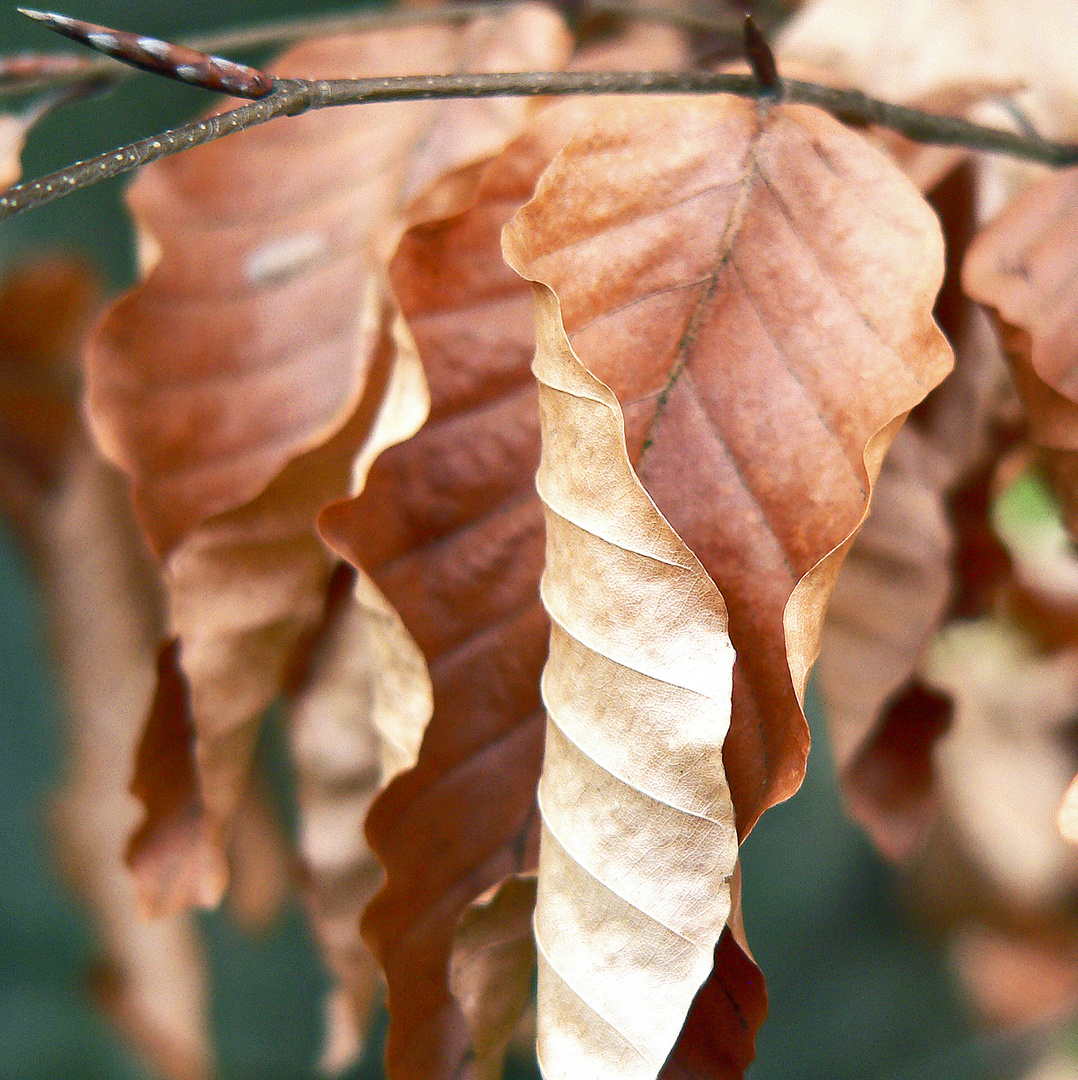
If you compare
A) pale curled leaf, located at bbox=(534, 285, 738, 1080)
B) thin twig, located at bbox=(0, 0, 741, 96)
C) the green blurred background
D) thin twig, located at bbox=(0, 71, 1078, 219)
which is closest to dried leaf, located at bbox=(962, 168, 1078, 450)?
thin twig, located at bbox=(0, 71, 1078, 219)

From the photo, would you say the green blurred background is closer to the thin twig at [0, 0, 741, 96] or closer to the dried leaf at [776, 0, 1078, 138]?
the thin twig at [0, 0, 741, 96]

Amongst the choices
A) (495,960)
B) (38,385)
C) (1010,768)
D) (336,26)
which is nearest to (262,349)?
(336,26)

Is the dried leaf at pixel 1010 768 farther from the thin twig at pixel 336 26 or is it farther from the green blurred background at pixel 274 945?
the thin twig at pixel 336 26

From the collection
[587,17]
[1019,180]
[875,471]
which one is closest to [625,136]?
[875,471]

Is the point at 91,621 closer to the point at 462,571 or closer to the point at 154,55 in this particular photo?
the point at 462,571

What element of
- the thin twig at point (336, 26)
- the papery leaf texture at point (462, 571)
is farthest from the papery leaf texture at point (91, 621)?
the papery leaf texture at point (462, 571)

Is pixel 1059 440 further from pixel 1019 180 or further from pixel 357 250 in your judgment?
pixel 357 250
